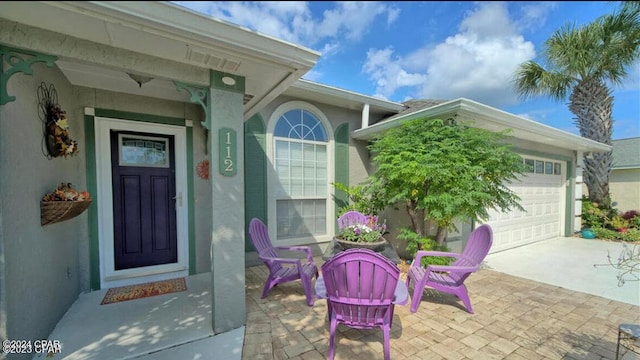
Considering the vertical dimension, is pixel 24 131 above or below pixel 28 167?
above

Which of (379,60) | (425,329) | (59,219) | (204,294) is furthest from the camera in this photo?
(204,294)

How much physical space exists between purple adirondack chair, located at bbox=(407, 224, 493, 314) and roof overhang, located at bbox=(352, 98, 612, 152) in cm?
199

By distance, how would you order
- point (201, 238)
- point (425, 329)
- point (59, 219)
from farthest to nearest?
point (201, 238) → point (425, 329) → point (59, 219)

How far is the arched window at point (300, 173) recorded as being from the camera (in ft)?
16.9

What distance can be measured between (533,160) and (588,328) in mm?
5440

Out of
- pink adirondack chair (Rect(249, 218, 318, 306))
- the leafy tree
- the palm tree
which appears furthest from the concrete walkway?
the palm tree

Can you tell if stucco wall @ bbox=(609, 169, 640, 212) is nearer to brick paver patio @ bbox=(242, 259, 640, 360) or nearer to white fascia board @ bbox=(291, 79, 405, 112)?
brick paver patio @ bbox=(242, 259, 640, 360)

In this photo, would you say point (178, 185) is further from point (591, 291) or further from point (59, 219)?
point (591, 291)

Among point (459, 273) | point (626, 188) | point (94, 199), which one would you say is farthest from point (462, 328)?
point (626, 188)

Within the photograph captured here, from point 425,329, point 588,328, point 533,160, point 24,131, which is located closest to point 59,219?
point 24,131

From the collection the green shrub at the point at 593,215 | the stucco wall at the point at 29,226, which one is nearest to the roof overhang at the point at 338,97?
the stucco wall at the point at 29,226

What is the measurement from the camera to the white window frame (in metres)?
5.02

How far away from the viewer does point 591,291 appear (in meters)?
3.75

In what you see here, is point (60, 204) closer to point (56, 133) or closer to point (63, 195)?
point (63, 195)
